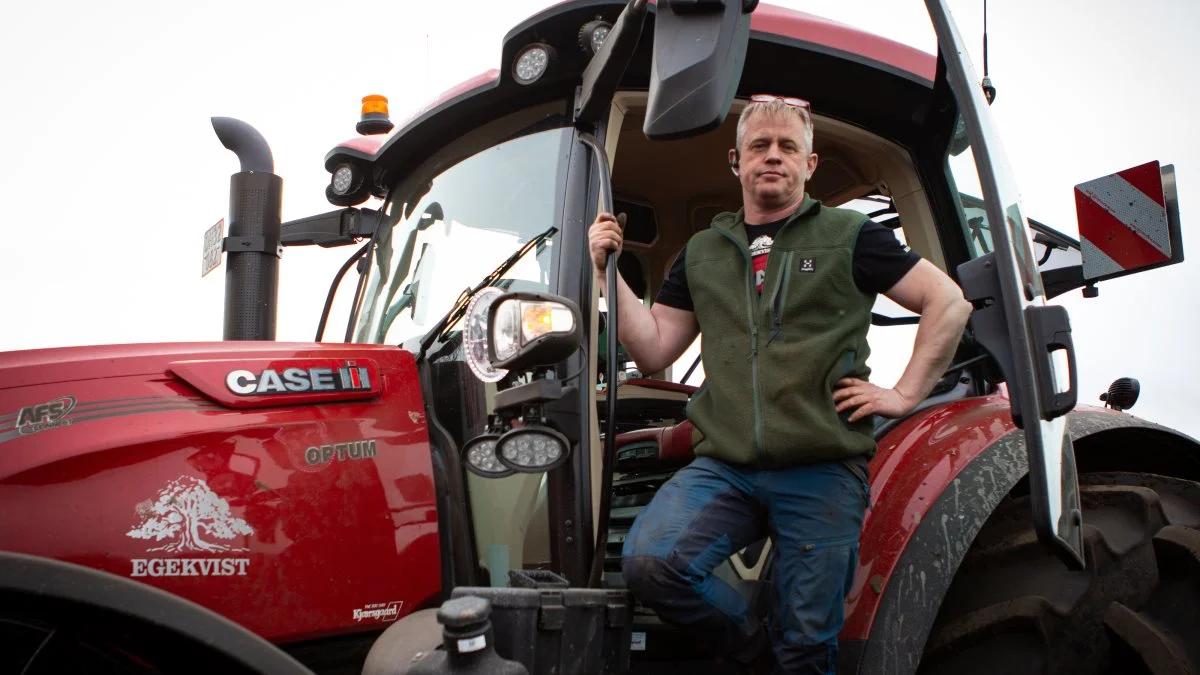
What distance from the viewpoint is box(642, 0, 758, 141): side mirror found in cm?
175

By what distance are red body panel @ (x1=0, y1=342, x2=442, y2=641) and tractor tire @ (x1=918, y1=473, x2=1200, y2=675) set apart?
1277 millimetres

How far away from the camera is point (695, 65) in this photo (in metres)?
1.75

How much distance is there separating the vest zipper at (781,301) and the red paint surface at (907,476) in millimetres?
543

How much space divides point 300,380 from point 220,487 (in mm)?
293

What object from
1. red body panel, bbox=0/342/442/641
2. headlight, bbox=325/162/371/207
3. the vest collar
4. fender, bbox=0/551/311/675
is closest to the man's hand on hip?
the vest collar

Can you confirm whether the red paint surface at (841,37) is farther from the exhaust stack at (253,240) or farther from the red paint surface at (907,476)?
the exhaust stack at (253,240)

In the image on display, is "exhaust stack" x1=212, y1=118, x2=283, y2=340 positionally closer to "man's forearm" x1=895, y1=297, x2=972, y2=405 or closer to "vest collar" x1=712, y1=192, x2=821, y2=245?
"vest collar" x1=712, y1=192, x2=821, y2=245

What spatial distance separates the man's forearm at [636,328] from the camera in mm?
2359

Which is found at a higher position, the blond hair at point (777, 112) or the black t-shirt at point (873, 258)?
the blond hair at point (777, 112)

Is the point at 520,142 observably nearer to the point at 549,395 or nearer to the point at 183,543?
the point at 549,395

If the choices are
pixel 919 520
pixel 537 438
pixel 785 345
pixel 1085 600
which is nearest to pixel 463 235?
pixel 537 438

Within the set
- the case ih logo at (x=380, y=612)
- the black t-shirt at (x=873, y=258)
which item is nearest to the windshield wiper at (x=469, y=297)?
the black t-shirt at (x=873, y=258)

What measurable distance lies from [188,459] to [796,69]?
1781 millimetres

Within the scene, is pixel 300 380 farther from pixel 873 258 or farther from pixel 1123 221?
pixel 1123 221
